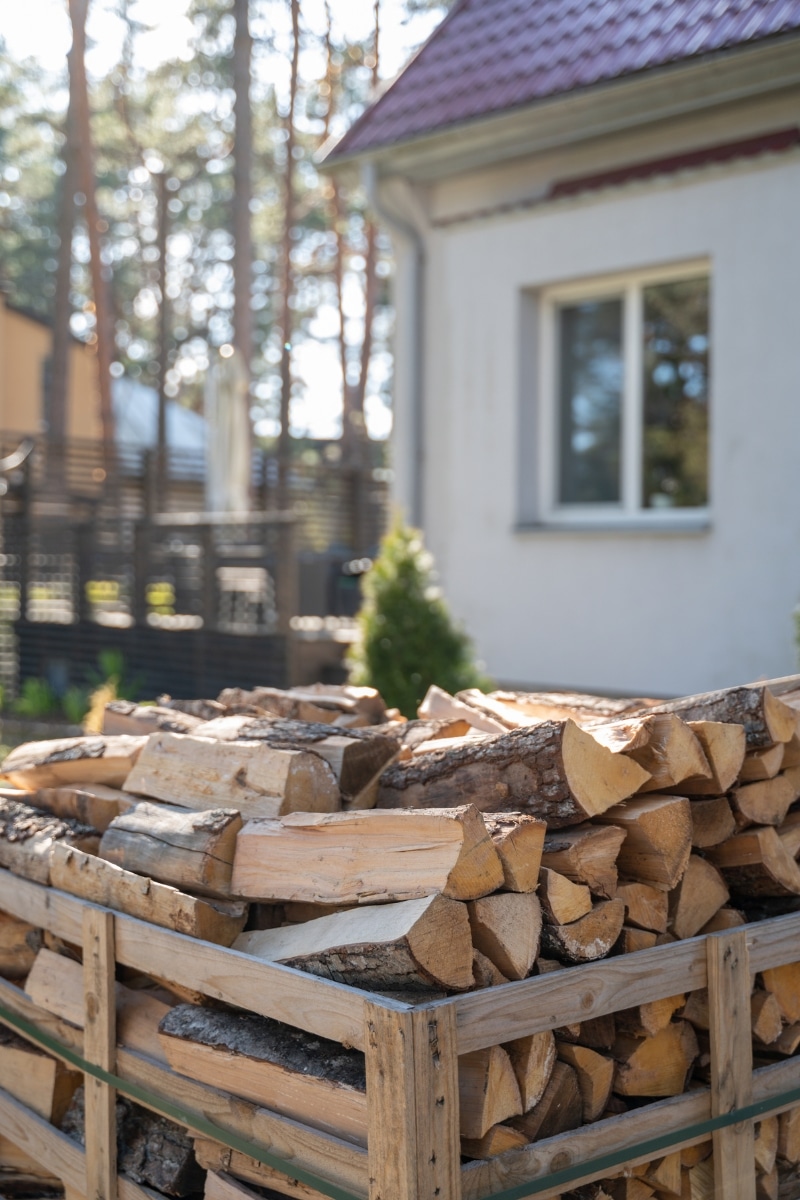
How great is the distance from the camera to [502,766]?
9.45 ft

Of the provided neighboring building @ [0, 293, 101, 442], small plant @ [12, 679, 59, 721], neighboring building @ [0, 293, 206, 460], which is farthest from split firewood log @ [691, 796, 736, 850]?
neighboring building @ [0, 293, 101, 442]

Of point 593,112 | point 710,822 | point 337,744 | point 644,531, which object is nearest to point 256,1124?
point 337,744

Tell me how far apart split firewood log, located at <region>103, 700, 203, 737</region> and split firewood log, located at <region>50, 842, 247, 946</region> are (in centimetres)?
66

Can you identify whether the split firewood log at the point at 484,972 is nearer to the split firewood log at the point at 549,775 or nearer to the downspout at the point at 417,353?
the split firewood log at the point at 549,775

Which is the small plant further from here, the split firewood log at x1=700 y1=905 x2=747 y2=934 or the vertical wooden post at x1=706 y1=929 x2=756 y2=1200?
the vertical wooden post at x1=706 y1=929 x2=756 y2=1200

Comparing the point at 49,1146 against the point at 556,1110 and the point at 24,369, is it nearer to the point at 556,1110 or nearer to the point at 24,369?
the point at 556,1110

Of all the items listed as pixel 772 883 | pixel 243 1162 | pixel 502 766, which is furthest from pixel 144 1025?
pixel 772 883

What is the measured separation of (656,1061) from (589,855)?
46cm

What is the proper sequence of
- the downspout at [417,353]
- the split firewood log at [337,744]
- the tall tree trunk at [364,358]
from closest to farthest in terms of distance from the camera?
1. the split firewood log at [337,744]
2. the downspout at [417,353]
3. the tall tree trunk at [364,358]

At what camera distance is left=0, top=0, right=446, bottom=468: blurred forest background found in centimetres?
2531

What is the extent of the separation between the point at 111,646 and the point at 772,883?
9.57 meters

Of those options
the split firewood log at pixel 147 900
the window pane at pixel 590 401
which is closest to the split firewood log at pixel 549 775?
the split firewood log at pixel 147 900

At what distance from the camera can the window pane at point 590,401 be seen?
8734 mm

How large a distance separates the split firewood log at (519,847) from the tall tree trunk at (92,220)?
1926 cm
